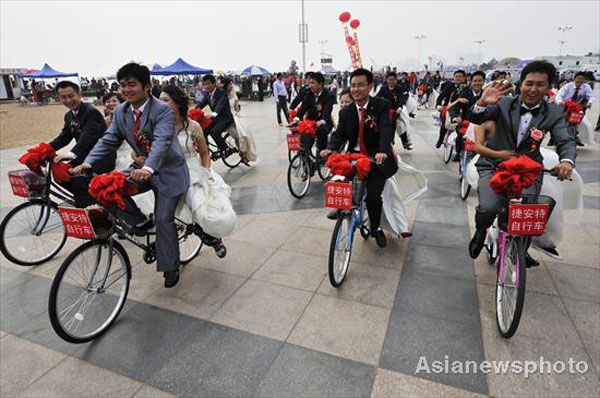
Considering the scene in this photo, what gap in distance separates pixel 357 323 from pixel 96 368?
6.35ft

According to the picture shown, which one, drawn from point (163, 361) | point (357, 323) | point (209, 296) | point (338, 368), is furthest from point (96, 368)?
point (357, 323)

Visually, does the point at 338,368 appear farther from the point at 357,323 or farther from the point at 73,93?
the point at 73,93

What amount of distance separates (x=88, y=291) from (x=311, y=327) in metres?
1.79

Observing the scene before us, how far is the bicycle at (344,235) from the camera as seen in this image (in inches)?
131

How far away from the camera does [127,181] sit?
9.23 feet

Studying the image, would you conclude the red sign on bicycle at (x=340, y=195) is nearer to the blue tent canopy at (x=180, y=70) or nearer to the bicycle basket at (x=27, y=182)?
the bicycle basket at (x=27, y=182)

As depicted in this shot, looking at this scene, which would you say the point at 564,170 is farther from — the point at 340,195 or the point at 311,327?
the point at 311,327

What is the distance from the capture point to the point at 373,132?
12.5ft

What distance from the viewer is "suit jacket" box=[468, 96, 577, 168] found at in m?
2.89

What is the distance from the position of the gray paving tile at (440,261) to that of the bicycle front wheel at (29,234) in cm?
385

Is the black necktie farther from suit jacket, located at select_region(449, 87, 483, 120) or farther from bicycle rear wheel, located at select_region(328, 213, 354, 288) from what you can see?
suit jacket, located at select_region(449, 87, 483, 120)

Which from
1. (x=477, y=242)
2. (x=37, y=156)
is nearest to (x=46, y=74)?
(x=37, y=156)

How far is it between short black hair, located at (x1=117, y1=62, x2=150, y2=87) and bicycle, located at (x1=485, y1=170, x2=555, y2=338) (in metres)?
2.98

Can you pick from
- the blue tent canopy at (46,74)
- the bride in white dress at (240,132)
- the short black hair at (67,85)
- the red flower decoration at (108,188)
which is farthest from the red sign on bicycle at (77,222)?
the blue tent canopy at (46,74)
